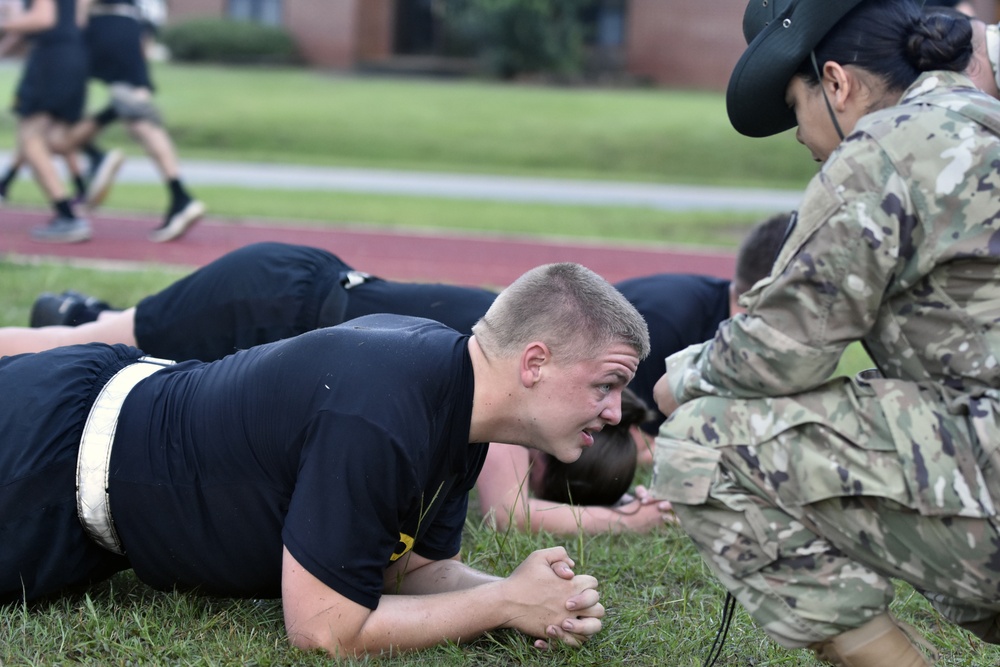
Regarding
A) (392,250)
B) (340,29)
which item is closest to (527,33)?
(340,29)

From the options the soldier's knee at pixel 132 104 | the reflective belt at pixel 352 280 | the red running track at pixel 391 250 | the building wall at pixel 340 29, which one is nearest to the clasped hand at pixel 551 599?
the reflective belt at pixel 352 280

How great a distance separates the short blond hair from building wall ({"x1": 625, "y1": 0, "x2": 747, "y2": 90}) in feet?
101

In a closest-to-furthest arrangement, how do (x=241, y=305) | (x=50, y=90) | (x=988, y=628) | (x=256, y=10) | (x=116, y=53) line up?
(x=988, y=628)
(x=241, y=305)
(x=50, y=90)
(x=116, y=53)
(x=256, y=10)

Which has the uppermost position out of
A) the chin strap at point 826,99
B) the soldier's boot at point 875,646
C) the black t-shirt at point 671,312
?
the chin strap at point 826,99

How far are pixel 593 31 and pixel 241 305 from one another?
106 ft

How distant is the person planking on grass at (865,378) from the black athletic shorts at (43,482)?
1.41 meters

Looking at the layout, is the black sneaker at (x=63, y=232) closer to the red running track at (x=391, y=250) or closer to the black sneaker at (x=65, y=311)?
the red running track at (x=391, y=250)

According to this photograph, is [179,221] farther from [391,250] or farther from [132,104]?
[391,250]

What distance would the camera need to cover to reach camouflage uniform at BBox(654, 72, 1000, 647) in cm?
219

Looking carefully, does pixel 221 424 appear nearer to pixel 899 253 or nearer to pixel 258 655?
pixel 258 655

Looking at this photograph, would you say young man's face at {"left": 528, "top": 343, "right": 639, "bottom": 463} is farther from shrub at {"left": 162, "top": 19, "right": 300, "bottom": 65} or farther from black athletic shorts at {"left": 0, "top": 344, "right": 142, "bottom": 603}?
shrub at {"left": 162, "top": 19, "right": 300, "bottom": 65}

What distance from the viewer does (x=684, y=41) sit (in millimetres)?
33000

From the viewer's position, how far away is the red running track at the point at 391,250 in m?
8.48

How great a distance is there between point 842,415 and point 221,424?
1385 millimetres
